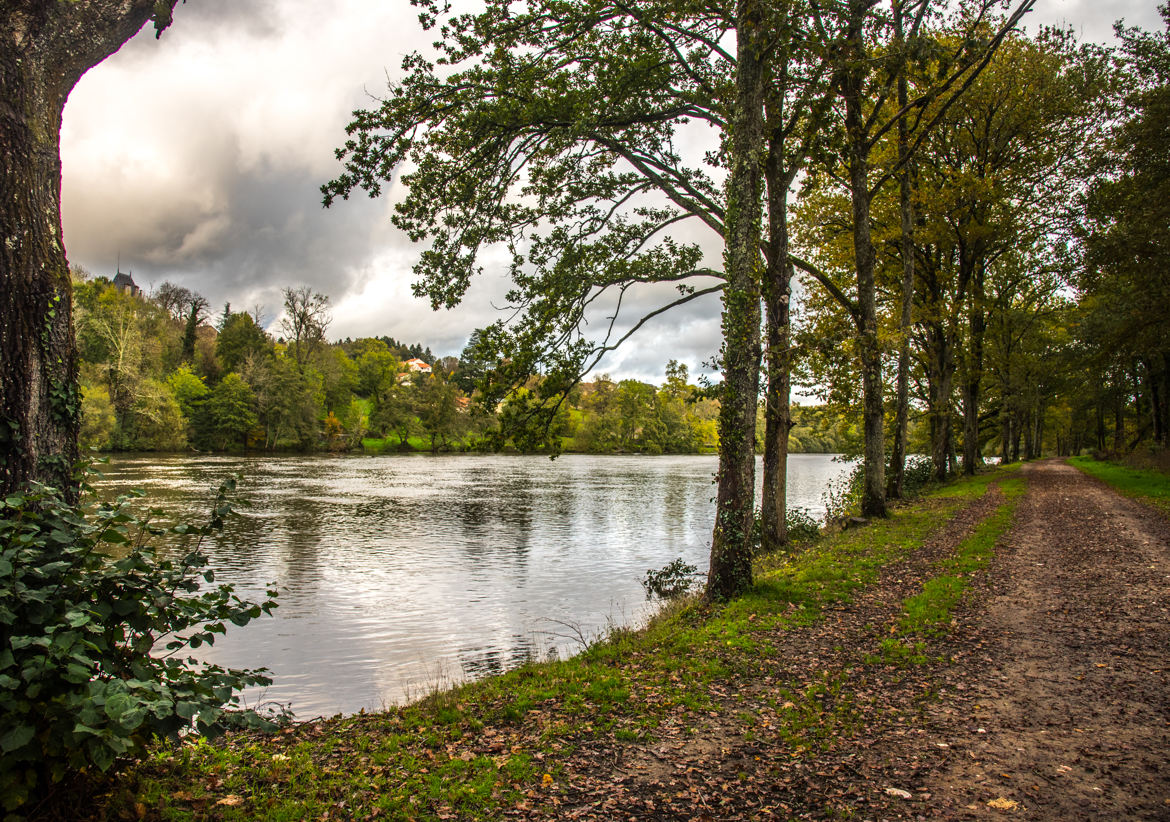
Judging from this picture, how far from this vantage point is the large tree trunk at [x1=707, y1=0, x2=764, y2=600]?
880 centimetres

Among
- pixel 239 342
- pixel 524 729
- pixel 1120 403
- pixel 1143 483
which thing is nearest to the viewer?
pixel 524 729

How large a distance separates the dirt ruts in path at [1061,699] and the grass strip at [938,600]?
0.34 metres

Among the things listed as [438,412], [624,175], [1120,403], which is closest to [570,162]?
[624,175]

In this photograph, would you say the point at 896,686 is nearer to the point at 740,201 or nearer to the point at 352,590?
the point at 740,201

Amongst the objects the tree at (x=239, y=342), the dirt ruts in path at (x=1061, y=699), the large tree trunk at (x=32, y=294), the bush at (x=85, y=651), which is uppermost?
the tree at (x=239, y=342)

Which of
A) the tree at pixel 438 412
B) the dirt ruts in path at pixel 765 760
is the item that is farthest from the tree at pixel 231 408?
the dirt ruts in path at pixel 765 760

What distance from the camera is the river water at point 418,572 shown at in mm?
9695

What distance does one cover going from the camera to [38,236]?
386 cm

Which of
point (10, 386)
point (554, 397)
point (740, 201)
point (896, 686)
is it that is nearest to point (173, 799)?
point (10, 386)

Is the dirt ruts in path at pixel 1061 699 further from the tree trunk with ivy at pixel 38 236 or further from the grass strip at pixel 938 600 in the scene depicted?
the tree trunk with ivy at pixel 38 236

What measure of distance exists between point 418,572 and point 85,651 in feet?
44.3

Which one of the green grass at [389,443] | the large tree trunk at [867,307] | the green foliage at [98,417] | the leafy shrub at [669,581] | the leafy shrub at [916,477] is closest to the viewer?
the leafy shrub at [669,581]

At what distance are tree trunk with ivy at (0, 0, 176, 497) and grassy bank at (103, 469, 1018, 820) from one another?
2128mm

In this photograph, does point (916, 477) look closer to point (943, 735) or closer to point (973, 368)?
point (973, 368)
